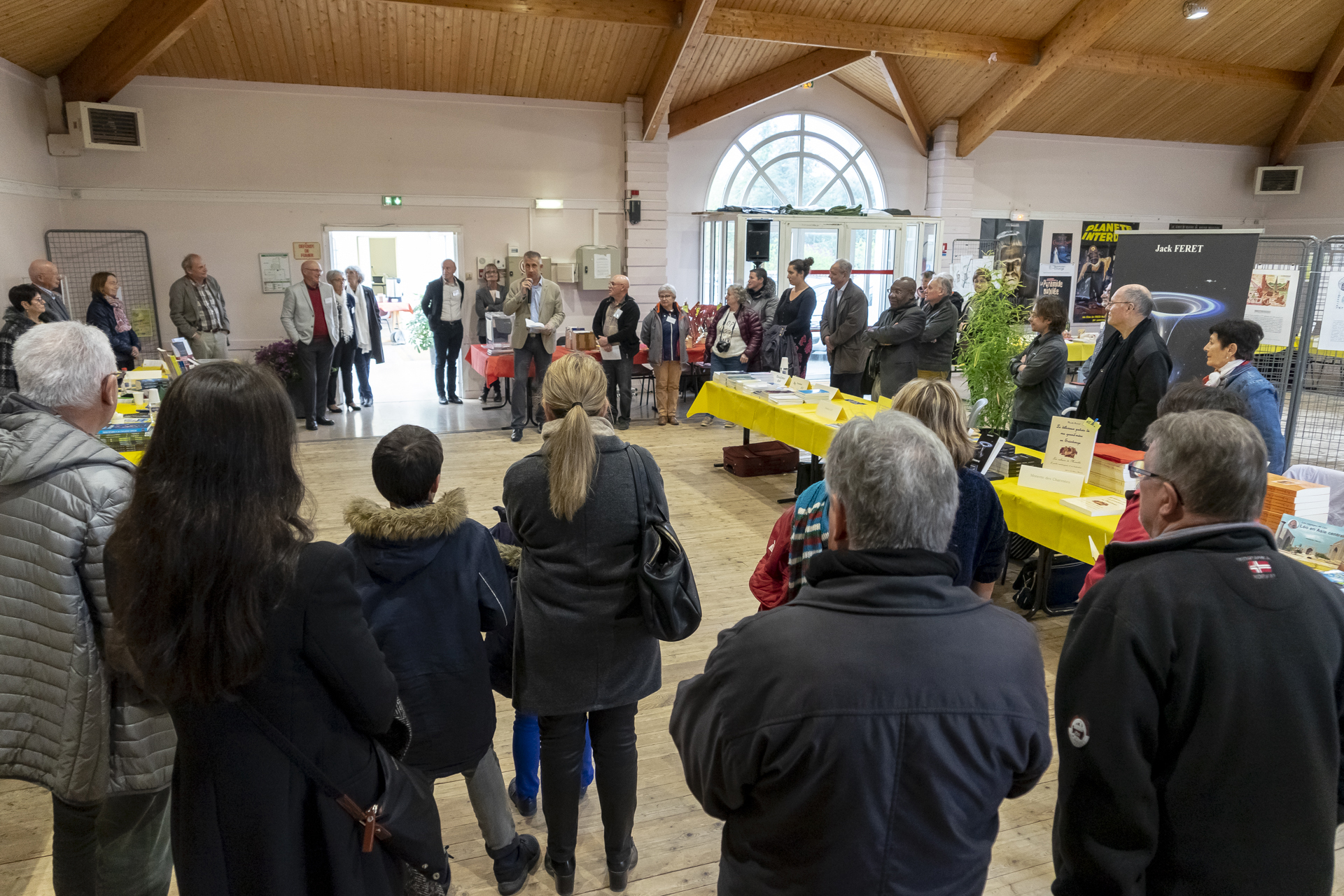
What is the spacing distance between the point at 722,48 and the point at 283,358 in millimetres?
5559

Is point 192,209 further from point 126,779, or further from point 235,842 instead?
point 235,842

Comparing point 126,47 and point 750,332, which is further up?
point 126,47

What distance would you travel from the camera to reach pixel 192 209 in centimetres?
838

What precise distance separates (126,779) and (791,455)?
5.22 m

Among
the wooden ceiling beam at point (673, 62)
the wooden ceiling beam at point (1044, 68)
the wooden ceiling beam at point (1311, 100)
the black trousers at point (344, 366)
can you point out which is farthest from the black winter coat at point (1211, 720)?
the wooden ceiling beam at point (1311, 100)

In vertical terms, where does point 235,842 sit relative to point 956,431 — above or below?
below

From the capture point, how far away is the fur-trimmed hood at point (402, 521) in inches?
68.1

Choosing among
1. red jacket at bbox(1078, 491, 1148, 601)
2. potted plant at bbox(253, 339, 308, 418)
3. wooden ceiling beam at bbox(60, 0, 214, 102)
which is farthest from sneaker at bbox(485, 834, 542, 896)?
wooden ceiling beam at bbox(60, 0, 214, 102)

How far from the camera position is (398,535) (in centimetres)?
173

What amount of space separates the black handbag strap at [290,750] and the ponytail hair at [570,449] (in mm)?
776

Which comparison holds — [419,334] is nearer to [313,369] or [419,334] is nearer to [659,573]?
[313,369]

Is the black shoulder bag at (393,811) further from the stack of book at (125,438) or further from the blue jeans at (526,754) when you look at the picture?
the stack of book at (125,438)

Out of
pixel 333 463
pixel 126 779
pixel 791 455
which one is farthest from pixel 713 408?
pixel 126 779

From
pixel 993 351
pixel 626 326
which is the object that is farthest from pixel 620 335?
pixel 993 351
